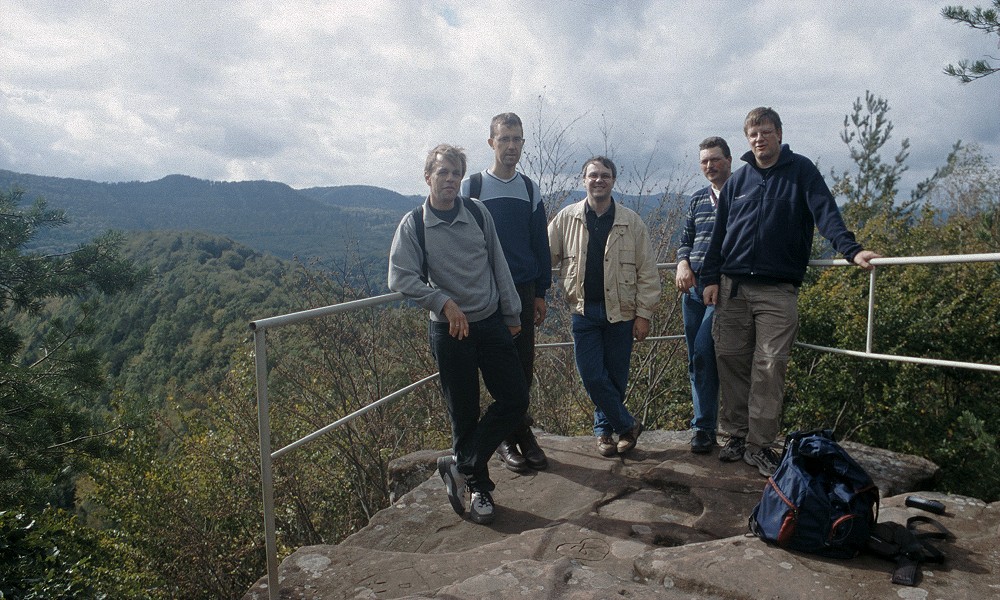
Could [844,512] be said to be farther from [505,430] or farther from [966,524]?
[505,430]

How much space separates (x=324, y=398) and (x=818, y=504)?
7002mm

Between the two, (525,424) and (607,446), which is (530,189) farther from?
(607,446)

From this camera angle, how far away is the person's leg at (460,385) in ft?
9.59

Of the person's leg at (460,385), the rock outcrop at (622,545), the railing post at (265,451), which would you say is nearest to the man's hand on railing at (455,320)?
the person's leg at (460,385)

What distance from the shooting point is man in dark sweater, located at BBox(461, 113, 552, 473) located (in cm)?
334

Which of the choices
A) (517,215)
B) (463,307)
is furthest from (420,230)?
(517,215)

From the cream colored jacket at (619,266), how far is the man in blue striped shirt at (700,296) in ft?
0.75

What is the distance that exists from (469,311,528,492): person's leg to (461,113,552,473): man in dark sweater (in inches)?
12.7

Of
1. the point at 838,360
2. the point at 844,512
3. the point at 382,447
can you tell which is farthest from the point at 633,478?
the point at 382,447

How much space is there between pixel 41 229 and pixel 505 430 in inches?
379

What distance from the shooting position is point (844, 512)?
2.22m

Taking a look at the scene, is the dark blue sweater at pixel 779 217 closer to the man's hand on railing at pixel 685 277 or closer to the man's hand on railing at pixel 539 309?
the man's hand on railing at pixel 685 277

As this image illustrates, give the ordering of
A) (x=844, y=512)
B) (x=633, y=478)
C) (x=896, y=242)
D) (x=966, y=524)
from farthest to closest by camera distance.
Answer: (x=896, y=242) < (x=633, y=478) < (x=966, y=524) < (x=844, y=512)

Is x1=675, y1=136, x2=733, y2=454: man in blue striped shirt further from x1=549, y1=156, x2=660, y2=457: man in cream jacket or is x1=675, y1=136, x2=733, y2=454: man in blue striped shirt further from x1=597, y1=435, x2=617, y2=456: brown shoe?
x1=597, y1=435, x2=617, y2=456: brown shoe
